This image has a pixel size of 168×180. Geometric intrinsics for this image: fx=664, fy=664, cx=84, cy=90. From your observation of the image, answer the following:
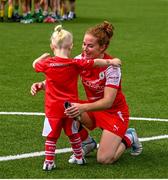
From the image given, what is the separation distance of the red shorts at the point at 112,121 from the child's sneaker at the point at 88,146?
188 millimetres

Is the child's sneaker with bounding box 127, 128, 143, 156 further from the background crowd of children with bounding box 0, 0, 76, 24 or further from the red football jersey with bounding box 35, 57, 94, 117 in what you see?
the background crowd of children with bounding box 0, 0, 76, 24

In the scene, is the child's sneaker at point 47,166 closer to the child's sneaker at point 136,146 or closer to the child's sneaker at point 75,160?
the child's sneaker at point 75,160

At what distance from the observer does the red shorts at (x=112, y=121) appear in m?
6.89

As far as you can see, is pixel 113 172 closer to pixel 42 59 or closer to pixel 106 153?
pixel 106 153

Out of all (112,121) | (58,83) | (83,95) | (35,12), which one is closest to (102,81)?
(112,121)

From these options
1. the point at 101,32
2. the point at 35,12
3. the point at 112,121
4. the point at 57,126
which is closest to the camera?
the point at 57,126

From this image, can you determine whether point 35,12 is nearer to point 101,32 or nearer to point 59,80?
point 101,32

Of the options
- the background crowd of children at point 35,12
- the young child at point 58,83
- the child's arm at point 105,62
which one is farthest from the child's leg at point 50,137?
the background crowd of children at point 35,12

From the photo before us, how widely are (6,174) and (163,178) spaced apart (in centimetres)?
142

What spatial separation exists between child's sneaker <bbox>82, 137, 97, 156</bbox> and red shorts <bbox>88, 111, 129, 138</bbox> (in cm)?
19

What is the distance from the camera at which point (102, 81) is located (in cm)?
675

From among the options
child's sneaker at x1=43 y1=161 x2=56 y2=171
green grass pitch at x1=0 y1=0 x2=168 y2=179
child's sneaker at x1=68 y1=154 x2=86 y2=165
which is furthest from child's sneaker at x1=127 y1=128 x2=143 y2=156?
child's sneaker at x1=43 y1=161 x2=56 y2=171

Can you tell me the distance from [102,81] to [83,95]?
354 cm

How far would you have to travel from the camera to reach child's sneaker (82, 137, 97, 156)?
6.92 meters
